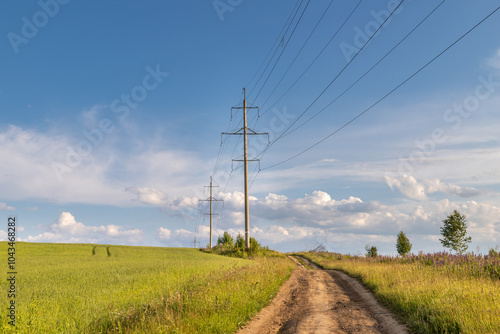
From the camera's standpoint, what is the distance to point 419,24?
52.6 feet

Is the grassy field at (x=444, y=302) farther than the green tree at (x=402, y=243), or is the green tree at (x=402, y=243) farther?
the green tree at (x=402, y=243)

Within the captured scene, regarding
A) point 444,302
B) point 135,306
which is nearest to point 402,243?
point 444,302

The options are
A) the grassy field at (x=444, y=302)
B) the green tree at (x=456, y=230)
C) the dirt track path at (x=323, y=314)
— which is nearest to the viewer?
the grassy field at (x=444, y=302)

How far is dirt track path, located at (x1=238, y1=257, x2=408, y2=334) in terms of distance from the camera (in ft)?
30.0

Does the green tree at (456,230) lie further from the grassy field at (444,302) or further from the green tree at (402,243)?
the grassy field at (444,302)

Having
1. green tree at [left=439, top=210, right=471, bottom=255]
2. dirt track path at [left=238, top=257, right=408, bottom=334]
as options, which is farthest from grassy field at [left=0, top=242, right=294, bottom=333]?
green tree at [left=439, top=210, right=471, bottom=255]

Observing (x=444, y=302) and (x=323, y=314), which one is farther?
(x=323, y=314)

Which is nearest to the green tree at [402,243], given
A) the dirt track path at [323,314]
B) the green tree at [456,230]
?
the green tree at [456,230]

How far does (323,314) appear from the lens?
10672 millimetres

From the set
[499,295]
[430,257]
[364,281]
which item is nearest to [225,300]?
[499,295]

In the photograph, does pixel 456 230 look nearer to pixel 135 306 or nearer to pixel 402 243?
pixel 402 243

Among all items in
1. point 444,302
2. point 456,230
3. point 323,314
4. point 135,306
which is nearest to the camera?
point 444,302

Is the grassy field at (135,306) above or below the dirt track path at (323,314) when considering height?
above

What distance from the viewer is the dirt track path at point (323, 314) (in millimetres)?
9148
